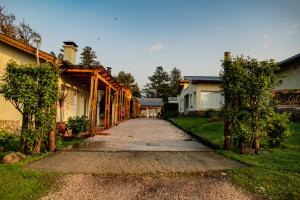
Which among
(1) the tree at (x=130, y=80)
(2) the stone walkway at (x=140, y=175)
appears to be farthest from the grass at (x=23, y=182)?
(1) the tree at (x=130, y=80)

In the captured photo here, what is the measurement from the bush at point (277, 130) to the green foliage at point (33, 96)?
6105mm

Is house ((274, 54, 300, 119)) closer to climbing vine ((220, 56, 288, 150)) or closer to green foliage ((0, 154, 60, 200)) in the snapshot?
climbing vine ((220, 56, 288, 150))

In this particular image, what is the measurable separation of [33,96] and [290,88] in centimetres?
1440

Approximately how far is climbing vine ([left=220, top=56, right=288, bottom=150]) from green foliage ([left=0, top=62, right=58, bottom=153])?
487 cm

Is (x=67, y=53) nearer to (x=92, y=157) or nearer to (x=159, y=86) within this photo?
(x=92, y=157)

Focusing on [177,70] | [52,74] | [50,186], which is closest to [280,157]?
[50,186]

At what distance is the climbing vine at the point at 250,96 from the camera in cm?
698

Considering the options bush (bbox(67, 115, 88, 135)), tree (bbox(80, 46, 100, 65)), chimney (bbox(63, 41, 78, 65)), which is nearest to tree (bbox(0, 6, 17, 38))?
chimney (bbox(63, 41, 78, 65))

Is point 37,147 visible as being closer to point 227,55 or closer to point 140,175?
point 140,175

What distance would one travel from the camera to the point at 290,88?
15.3 m

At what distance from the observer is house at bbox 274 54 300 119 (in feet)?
44.4

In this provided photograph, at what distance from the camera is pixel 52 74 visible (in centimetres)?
668

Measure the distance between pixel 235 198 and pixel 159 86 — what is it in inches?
3625

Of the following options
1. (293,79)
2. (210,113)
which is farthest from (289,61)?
(210,113)
